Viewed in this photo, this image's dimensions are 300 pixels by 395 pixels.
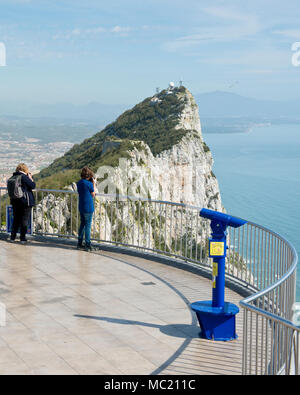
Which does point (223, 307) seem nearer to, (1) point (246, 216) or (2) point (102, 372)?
(2) point (102, 372)

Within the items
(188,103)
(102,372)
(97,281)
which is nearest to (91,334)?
(102,372)

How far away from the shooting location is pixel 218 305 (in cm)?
673

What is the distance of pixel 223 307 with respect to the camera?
6715mm

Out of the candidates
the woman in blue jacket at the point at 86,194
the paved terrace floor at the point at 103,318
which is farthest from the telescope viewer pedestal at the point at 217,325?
the woman in blue jacket at the point at 86,194

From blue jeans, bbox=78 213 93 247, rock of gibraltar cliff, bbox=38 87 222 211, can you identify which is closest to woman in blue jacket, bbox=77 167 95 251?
Answer: blue jeans, bbox=78 213 93 247

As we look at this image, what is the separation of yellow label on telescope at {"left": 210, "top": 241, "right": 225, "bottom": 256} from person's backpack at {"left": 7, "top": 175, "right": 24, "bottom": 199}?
5.83 m

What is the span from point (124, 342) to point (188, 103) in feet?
Result: 335

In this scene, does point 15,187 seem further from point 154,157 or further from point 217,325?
point 154,157

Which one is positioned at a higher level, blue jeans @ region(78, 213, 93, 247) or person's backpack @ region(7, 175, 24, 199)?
person's backpack @ region(7, 175, 24, 199)

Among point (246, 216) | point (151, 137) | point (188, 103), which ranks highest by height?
point (188, 103)

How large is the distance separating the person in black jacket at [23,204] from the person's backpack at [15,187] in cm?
8

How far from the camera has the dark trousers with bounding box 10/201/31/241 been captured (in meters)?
11.6

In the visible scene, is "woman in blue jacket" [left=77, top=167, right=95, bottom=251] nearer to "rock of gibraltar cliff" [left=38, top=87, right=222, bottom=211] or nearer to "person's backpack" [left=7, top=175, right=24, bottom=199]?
"person's backpack" [left=7, top=175, right=24, bottom=199]

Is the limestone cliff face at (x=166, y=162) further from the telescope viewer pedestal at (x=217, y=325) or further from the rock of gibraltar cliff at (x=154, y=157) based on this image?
the telescope viewer pedestal at (x=217, y=325)
